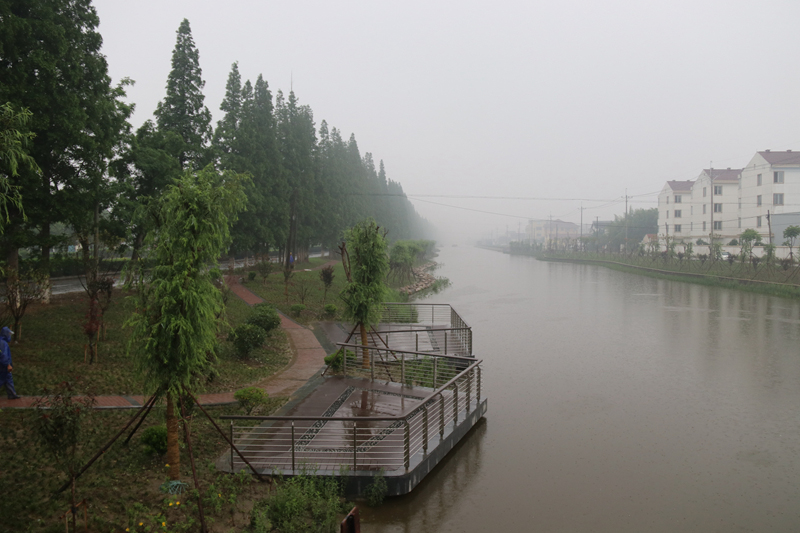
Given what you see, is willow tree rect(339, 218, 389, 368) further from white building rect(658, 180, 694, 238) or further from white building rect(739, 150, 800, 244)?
white building rect(658, 180, 694, 238)

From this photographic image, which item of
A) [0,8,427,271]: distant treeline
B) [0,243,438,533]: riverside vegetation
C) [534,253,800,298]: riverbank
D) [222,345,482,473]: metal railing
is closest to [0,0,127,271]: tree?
[0,8,427,271]: distant treeline

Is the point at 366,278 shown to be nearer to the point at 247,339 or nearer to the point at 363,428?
the point at 247,339

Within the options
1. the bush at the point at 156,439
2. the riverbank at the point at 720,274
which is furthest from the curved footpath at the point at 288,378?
the riverbank at the point at 720,274

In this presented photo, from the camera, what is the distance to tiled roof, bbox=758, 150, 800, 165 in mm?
45781

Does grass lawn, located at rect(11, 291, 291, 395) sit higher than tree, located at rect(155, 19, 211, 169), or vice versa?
tree, located at rect(155, 19, 211, 169)

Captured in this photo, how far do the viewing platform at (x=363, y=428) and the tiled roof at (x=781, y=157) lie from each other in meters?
48.4

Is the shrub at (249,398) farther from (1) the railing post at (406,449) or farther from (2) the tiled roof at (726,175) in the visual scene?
(2) the tiled roof at (726,175)

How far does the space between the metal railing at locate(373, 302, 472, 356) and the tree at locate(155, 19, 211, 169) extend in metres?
10.7

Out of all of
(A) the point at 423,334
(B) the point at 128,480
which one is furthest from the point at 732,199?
(B) the point at 128,480

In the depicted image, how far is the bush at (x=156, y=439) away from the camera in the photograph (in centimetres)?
668

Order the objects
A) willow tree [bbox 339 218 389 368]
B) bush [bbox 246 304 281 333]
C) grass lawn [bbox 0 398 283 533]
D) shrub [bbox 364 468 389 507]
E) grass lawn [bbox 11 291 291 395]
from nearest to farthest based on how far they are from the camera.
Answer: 1. grass lawn [bbox 0 398 283 533]
2. shrub [bbox 364 468 389 507]
3. grass lawn [bbox 11 291 291 395]
4. willow tree [bbox 339 218 389 368]
5. bush [bbox 246 304 281 333]

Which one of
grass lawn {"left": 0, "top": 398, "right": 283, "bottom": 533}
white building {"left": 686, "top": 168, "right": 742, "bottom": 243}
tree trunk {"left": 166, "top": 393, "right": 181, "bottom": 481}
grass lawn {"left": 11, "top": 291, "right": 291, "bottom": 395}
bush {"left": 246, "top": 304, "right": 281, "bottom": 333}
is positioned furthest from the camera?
white building {"left": 686, "top": 168, "right": 742, "bottom": 243}

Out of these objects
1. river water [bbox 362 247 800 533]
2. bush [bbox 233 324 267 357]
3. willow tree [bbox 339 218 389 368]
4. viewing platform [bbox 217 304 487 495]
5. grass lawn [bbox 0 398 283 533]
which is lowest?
river water [bbox 362 247 800 533]

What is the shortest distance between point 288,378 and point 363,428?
4.54m
